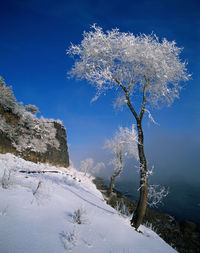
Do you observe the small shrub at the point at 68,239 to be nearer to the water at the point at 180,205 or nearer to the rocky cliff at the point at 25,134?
the water at the point at 180,205

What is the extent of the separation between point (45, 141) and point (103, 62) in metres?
20.5

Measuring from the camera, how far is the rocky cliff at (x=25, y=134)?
49.2ft

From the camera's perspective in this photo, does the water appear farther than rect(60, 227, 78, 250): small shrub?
Yes

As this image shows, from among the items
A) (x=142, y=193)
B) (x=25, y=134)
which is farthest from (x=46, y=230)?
(x=25, y=134)

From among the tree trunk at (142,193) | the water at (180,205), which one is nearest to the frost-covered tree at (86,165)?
the water at (180,205)

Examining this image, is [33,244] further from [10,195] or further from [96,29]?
[96,29]

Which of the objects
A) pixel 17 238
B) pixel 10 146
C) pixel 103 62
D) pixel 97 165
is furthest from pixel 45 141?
pixel 97 165

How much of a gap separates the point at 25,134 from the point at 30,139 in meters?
1.26

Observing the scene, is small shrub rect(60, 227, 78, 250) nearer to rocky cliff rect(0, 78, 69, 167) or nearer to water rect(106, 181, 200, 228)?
water rect(106, 181, 200, 228)

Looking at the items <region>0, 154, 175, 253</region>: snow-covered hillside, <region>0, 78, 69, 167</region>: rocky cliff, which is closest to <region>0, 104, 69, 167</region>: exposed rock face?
<region>0, 78, 69, 167</region>: rocky cliff

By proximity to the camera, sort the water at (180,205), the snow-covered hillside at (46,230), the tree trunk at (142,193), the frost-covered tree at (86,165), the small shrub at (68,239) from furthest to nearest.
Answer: the frost-covered tree at (86,165)
the water at (180,205)
the tree trunk at (142,193)
the small shrub at (68,239)
the snow-covered hillside at (46,230)

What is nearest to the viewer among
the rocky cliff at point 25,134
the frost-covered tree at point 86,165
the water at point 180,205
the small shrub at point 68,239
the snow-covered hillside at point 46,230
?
the snow-covered hillside at point 46,230

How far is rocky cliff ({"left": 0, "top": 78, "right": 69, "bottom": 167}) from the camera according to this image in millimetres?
14992

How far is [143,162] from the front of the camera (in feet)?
19.5
